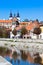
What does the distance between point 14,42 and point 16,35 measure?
97.4 feet

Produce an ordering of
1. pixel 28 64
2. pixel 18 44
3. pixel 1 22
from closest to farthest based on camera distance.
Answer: pixel 28 64 → pixel 18 44 → pixel 1 22

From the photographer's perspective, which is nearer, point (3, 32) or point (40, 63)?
point (40, 63)

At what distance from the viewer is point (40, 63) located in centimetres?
3136

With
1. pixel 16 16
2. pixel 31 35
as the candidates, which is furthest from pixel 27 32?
pixel 16 16

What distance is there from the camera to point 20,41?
7200 centimetres

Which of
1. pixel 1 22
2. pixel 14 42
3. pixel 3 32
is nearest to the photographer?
pixel 14 42

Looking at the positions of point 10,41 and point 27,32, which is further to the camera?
point 27,32

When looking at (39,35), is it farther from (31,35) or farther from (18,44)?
(18,44)

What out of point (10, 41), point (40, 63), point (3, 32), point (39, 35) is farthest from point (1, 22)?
point (40, 63)

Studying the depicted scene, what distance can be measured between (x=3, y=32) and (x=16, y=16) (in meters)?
80.1

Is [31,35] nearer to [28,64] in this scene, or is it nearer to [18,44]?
[18,44]

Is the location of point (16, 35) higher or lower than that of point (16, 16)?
lower

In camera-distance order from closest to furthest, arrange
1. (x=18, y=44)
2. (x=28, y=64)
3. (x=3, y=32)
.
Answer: (x=28, y=64) → (x=18, y=44) → (x=3, y=32)

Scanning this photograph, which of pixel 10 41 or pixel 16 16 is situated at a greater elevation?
pixel 16 16
